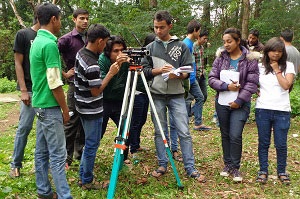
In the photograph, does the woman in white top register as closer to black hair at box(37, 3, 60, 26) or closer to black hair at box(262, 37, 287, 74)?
black hair at box(262, 37, 287, 74)

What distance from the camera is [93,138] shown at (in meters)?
3.53

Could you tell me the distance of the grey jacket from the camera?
3996 millimetres

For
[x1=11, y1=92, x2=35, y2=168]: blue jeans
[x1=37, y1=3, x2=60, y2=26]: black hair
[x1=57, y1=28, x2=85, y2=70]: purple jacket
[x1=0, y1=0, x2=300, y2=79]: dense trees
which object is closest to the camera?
[x1=37, y1=3, x2=60, y2=26]: black hair

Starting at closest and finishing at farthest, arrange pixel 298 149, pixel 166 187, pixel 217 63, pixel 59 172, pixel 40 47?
pixel 40 47
pixel 59 172
pixel 166 187
pixel 217 63
pixel 298 149

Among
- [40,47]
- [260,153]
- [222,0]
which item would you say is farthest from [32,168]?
[222,0]

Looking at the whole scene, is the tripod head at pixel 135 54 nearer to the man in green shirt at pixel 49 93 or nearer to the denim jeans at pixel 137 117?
the man in green shirt at pixel 49 93

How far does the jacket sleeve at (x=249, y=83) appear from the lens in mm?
3865

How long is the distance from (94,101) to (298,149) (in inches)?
151

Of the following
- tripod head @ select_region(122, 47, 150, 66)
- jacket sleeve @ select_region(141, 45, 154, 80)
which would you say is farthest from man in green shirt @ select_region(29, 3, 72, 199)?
jacket sleeve @ select_region(141, 45, 154, 80)

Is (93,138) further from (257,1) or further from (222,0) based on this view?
(257,1)

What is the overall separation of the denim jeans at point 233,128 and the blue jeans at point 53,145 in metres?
2.07

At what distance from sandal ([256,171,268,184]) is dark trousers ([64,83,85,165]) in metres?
2.40

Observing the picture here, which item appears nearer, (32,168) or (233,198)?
(233,198)

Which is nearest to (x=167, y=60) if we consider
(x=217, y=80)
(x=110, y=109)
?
(x=217, y=80)
